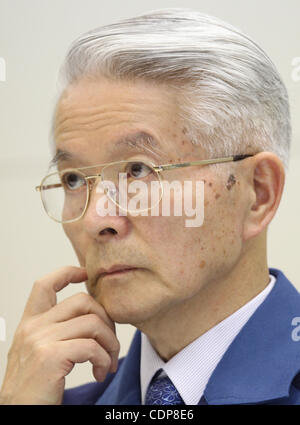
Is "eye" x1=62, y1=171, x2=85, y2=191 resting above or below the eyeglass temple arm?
below

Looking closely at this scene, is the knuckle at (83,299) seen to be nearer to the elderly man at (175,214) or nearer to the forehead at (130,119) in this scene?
the elderly man at (175,214)

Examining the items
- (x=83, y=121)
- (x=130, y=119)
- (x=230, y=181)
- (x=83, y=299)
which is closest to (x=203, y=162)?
(x=230, y=181)

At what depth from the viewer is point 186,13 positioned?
56.3 inches

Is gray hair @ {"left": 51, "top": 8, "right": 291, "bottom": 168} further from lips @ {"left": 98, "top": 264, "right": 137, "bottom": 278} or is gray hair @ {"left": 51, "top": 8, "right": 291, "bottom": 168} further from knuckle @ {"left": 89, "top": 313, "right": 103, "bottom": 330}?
knuckle @ {"left": 89, "top": 313, "right": 103, "bottom": 330}

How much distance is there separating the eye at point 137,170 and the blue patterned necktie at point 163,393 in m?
0.49

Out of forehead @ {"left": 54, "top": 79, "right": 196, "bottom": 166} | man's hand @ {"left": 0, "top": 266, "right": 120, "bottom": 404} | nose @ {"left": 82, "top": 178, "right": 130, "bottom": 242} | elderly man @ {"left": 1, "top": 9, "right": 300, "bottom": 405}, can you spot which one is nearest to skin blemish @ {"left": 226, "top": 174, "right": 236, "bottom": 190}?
elderly man @ {"left": 1, "top": 9, "right": 300, "bottom": 405}

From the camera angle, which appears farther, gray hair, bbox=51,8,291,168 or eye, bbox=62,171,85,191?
eye, bbox=62,171,85,191

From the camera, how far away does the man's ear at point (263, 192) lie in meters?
1.40

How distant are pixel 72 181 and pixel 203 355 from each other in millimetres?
512

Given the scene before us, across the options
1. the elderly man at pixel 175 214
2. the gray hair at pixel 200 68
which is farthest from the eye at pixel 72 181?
the gray hair at pixel 200 68

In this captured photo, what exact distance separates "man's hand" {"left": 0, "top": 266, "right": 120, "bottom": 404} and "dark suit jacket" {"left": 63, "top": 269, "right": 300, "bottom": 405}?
10.2 inches

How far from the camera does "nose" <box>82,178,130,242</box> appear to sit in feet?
4.36
